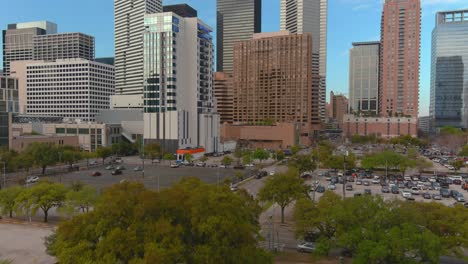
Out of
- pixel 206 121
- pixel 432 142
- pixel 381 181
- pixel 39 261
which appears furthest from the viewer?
pixel 432 142

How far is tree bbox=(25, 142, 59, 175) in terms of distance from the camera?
63312 millimetres

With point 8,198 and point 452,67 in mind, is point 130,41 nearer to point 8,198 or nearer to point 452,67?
point 8,198

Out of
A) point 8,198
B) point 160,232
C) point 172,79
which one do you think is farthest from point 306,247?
point 172,79

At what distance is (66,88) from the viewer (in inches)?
5787

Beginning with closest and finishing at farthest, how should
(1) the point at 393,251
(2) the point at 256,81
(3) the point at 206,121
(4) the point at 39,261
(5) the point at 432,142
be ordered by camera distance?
(1) the point at 393,251 < (4) the point at 39,261 < (3) the point at 206,121 < (5) the point at 432,142 < (2) the point at 256,81

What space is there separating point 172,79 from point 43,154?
38033mm

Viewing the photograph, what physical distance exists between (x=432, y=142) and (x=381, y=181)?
105041mm

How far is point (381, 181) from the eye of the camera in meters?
60.5

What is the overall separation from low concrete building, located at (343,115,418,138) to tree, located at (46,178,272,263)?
148645mm

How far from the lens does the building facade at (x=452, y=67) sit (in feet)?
615

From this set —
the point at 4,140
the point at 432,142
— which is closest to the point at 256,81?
the point at 432,142

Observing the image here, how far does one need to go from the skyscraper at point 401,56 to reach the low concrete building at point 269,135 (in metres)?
59.8

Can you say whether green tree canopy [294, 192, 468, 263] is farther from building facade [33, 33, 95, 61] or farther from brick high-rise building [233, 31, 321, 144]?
building facade [33, 33, 95, 61]

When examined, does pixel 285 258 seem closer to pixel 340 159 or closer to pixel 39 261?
pixel 39 261
